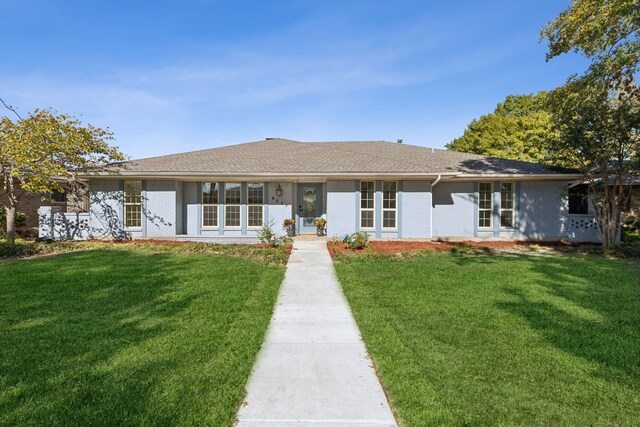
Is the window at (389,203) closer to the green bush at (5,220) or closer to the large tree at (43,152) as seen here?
the large tree at (43,152)

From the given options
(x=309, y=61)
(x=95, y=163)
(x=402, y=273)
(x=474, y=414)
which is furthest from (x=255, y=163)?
(x=474, y=414)

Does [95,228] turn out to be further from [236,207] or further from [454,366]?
[454,366]

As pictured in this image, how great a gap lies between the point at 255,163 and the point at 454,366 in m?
11.9

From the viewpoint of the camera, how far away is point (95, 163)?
13.0m

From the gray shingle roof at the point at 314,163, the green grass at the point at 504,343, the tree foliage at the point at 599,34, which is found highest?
the tree foliage at the point at 599,34

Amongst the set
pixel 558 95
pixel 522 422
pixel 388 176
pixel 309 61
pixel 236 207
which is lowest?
pixel 522 422

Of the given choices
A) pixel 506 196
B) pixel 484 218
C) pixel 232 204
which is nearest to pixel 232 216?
pixel 232 204

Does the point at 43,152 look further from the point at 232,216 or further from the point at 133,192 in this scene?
the point at 232,216

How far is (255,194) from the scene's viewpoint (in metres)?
13.6

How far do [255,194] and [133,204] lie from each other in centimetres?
520

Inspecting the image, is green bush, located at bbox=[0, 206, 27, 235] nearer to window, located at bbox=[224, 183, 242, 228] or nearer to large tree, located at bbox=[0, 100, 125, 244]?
large tree, located at bbox=[0, 100, 125, 244]

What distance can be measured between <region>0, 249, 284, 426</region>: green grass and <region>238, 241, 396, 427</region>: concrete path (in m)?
0.21

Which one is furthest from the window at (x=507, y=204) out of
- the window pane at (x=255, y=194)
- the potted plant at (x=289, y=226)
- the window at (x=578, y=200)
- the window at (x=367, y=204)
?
the window pane at (x=255, y=194)

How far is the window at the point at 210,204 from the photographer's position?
13586mm
